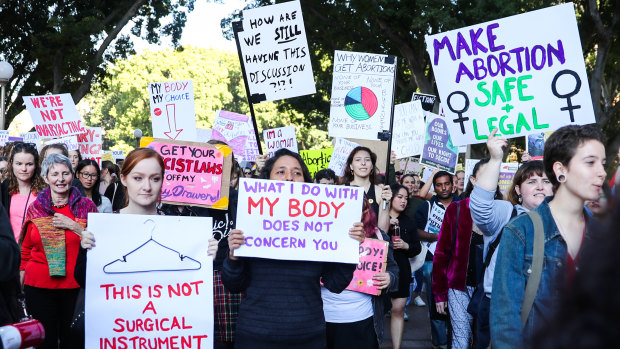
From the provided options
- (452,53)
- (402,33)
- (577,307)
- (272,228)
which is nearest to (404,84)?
(402,33)

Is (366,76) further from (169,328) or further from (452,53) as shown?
(169,328)

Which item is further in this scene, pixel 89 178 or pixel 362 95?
pixel 362 95

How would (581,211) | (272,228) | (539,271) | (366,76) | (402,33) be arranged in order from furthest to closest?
(402,33)
(366,76)
(272,228)
(581,211)
(539,271)

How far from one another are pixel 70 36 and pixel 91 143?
7.43 metres

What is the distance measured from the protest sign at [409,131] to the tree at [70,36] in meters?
10.9

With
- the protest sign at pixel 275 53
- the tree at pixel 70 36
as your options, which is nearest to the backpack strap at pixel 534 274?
the protest sign at pixel 275 53

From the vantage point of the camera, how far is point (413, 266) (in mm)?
7906

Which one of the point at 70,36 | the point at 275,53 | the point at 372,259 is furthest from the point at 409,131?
the point at 70,36

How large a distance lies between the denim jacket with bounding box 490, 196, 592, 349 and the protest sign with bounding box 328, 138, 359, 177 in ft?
16.0

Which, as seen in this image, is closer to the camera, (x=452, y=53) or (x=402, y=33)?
(x=452, y=53)

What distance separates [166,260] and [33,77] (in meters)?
21.1

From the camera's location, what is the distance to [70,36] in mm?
18422

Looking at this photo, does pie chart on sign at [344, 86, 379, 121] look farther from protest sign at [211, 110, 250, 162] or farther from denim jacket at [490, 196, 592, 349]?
protest sign at [211, 110, 250, 162]

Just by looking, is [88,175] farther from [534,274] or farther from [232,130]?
[534,274]
